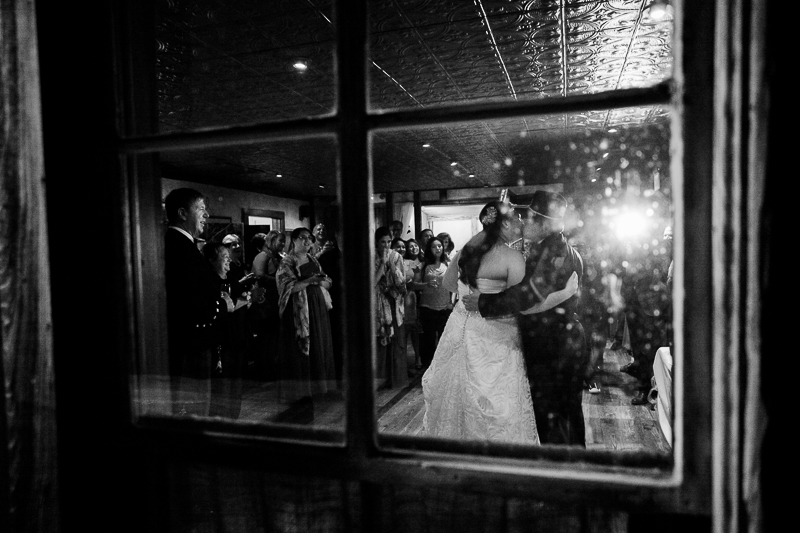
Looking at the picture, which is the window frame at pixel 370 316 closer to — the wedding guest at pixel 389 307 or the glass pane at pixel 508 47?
the glass pane at pixel 508 47

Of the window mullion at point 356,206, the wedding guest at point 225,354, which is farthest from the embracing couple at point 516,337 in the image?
the window mullion at point 356,206

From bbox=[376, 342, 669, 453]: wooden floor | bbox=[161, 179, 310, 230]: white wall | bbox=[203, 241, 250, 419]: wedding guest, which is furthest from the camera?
bbox=[161, 179, 310, 230]: white wall

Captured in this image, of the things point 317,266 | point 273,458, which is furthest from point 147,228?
point 317,266

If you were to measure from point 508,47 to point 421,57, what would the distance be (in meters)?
0.63

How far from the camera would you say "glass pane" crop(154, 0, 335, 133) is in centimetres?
308

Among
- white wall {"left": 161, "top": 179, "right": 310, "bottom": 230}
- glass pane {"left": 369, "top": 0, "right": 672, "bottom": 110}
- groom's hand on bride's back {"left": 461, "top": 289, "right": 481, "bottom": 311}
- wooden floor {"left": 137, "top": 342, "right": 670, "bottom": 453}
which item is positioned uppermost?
glass pane {"left": 369, "top": 0, "right": 672, "bottom": 110}

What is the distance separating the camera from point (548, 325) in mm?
2455

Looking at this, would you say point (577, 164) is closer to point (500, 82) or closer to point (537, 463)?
point (500, 82)

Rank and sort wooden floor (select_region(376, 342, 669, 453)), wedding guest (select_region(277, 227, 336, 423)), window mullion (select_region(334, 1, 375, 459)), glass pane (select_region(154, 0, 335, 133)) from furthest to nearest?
wedding guest (select_region(277, 227, 336, 423)), wooden floor (select_region(376, 342, 669, 453)), glass pane (select_region(154, 0, 335, 133)), window mullion (select_region(334, 1, 375, 459))

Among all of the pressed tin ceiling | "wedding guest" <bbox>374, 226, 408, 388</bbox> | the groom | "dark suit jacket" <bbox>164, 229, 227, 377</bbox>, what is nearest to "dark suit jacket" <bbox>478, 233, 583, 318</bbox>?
the groom

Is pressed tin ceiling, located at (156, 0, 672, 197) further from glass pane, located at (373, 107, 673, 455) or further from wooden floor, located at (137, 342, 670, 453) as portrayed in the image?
wooden floor, located at (137, 342, 670, 453)

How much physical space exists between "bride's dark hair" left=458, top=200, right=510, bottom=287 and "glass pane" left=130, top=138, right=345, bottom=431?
1.28 meters

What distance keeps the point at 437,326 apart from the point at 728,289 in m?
4.78

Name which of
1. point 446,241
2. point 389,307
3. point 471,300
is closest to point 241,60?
point 389,307
